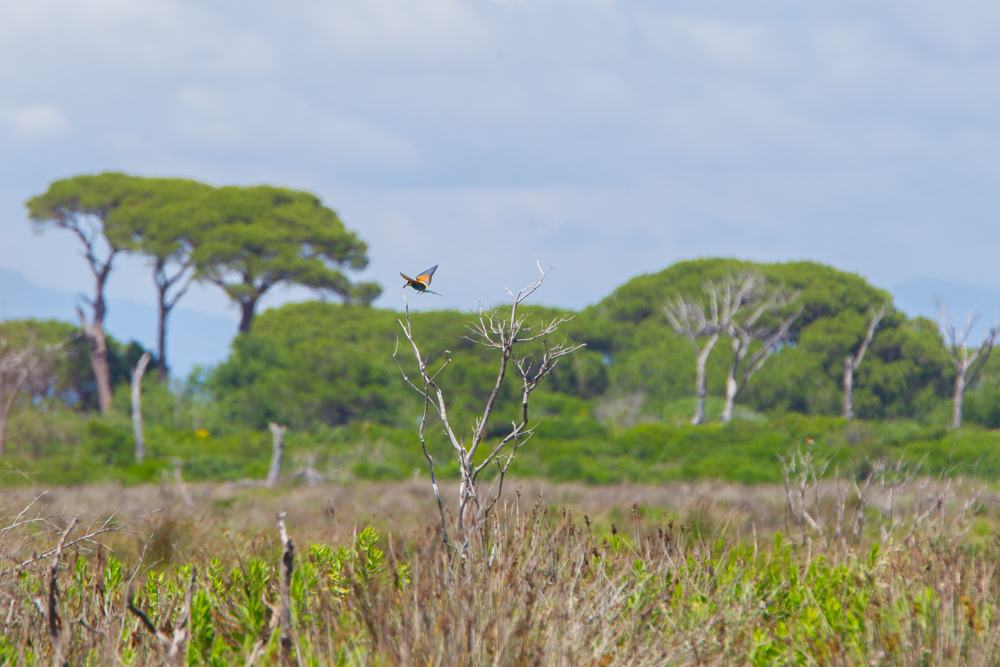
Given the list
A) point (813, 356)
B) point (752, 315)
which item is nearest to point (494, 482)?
point (752, 315)

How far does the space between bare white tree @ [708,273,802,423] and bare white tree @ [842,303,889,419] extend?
2.20 m

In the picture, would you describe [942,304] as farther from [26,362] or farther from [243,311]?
[26,362]

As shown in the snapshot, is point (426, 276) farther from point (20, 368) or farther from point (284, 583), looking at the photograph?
point (20, 368)

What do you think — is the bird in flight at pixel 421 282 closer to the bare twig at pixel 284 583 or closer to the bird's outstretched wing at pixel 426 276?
the bird's outstretched wing at pixel 426 276

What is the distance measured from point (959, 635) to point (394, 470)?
1518 centimetres

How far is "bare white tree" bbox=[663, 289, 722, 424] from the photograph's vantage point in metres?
26.1

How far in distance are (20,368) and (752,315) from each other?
71.1ft

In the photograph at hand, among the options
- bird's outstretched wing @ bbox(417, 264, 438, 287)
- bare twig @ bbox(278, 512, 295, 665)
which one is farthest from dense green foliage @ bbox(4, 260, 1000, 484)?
bare twig @ bbox(278, 512, 295, 665)

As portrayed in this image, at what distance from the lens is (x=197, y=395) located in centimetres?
2591

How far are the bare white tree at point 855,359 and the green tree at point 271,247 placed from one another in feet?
50.1

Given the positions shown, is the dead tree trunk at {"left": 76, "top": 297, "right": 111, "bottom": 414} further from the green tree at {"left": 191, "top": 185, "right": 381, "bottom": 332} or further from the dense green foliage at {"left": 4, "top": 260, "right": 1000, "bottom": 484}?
the green tree at {"left": 191, "top": 185, "right": 381, "bottom": 332}

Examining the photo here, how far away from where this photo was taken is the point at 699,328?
2734 centimetres

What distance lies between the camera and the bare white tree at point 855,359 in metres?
27.5

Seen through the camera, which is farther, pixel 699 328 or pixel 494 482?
pixel 699 328
